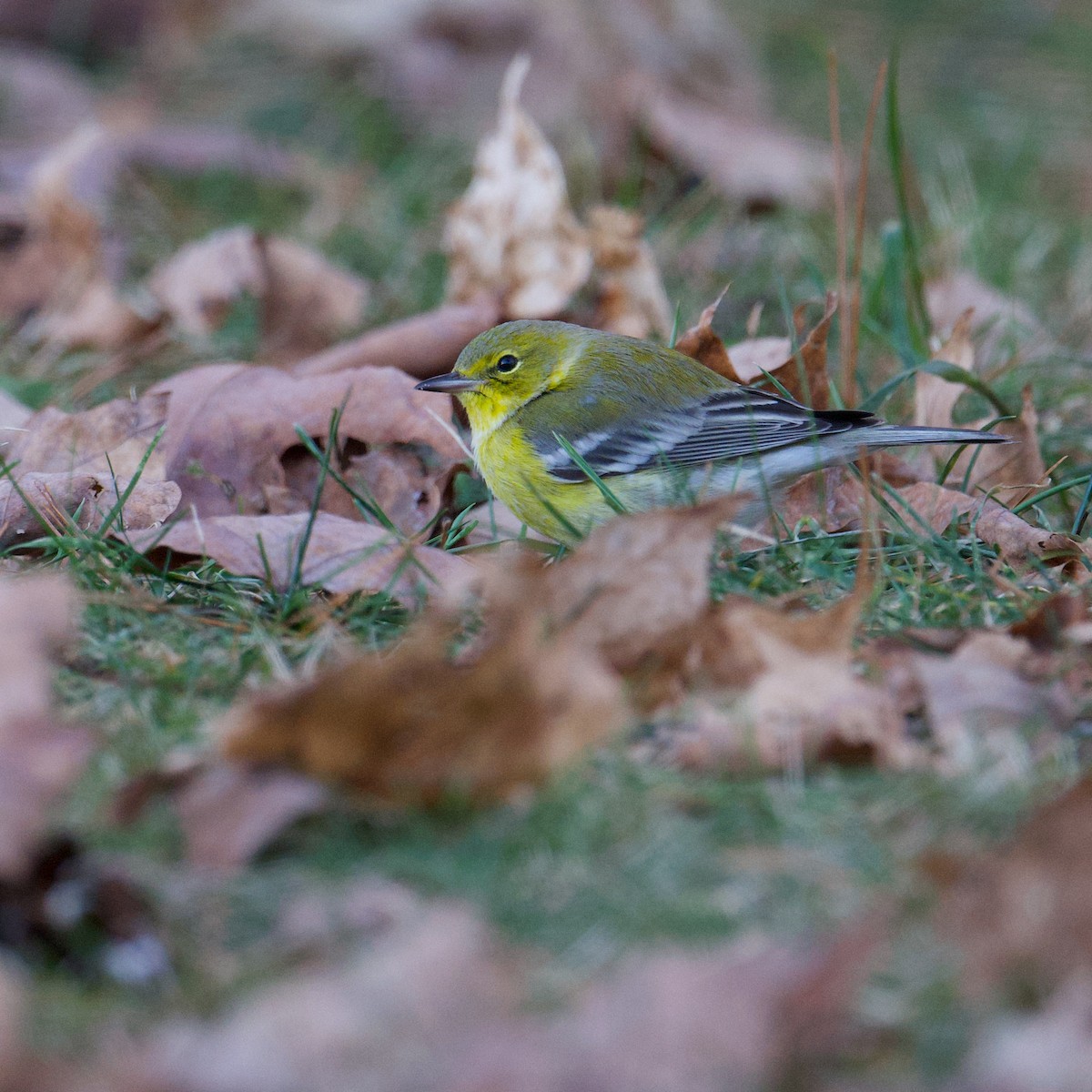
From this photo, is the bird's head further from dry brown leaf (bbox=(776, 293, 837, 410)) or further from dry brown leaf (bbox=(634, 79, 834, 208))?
dry brown leaf (bbox=(634, 79, 834, 208))

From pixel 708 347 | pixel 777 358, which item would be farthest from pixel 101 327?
pixel 777 358

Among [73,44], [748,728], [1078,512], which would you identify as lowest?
[73,44]

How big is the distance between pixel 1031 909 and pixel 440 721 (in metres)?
0.92

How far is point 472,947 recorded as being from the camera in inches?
75.3

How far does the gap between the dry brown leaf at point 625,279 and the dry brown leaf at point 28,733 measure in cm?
359

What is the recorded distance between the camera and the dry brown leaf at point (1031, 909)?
1.97 metres

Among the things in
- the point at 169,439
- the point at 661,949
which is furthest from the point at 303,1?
the point at 661,949

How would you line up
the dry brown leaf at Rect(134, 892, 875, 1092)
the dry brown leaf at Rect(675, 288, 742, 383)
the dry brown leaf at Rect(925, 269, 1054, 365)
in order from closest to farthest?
the dry brown leaf at Rect(134, 892, 875, 1092), the dry brown leaf at Rect(675, 288, 742, 383), the dry brown leaf at Rect(925, 269, 1054, 365)

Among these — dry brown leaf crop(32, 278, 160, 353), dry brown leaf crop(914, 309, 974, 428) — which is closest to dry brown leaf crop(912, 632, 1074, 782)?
dry brown leaf crop(914, 309, 974, 428)

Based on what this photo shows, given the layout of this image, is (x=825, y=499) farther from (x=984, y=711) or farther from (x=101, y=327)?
(x=101, y=327)

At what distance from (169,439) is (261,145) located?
4.17 metres

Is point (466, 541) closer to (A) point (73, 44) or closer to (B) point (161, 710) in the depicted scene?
(B) point (161, 710)

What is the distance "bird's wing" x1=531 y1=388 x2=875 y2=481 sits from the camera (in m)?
4.41

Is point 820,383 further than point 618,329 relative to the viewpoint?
No
